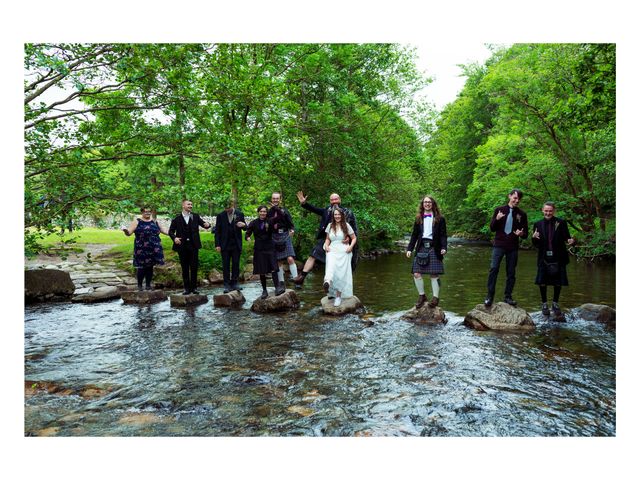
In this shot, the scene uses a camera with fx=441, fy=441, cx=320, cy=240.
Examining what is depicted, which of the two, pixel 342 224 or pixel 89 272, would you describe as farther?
pixel 89 272

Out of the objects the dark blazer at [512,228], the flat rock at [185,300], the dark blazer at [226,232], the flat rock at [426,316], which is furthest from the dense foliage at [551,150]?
the flat rock at [185,300]

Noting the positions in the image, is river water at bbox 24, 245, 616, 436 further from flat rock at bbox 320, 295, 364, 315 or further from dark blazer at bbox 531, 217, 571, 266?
dark blazer at bbox 531, 217, 571, 266

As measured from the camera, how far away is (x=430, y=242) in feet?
27.5

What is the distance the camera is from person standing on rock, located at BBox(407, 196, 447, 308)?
8.35 m

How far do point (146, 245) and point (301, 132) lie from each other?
26.0 feet

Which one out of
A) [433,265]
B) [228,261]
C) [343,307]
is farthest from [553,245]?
[228,261]

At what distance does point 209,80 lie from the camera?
342 inches

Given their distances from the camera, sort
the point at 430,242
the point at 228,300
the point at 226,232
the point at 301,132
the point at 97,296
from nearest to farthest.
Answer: the point at 430,242 < the point at 228,300 < the point at 226,232 < the point at 97,296 < the point at 301,132

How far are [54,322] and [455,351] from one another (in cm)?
734

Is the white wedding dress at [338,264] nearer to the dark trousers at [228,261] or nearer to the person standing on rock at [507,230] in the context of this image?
the dark trousers at [228,261]

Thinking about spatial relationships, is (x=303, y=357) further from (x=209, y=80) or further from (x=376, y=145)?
(x=376, y=145)

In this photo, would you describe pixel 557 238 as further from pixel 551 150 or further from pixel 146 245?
pixel 551 150

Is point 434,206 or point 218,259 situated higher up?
point 434,206

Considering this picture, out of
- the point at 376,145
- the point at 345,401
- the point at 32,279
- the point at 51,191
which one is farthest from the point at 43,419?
the point at 376,145
